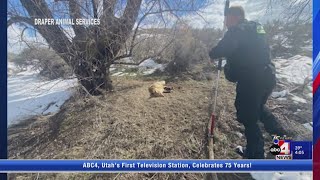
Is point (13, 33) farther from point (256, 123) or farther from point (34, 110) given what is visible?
point (256, 123)

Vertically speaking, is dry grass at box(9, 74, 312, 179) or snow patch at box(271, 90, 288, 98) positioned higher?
snow patch at box(271, 90, 288, 98)

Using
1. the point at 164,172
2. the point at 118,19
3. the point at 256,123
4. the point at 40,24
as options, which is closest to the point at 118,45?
the point at 118,19

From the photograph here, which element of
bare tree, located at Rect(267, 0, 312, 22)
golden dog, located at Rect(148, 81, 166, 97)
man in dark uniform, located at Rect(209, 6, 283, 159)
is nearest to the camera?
bare tree, located at Rect(267, 0, 312, 22)

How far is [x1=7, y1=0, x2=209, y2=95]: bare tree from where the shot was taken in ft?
8.89

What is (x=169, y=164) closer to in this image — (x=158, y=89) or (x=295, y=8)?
(x=158, y=89)

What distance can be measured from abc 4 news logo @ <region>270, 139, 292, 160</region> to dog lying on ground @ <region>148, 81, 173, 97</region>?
843 millimetres

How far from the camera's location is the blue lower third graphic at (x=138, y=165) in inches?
105

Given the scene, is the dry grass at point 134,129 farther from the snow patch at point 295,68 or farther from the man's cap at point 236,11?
the man's cap at point 236,11

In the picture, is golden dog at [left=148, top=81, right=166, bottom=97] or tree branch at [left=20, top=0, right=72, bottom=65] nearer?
tree branch at [left=20, top=0, right=72, bottom=65]

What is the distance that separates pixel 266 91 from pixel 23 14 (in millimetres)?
1816

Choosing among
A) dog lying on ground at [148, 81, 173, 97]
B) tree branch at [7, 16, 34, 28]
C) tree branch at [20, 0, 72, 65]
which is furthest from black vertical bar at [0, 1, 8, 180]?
dog lying on ground at [148, 81, 173, 97]

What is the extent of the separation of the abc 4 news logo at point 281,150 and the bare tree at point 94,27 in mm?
1117

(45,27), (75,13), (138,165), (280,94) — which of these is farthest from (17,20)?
(280,94)

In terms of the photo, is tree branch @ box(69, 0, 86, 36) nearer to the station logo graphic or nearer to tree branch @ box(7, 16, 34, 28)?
tree branch @ box(7, 16, 34, 28)
